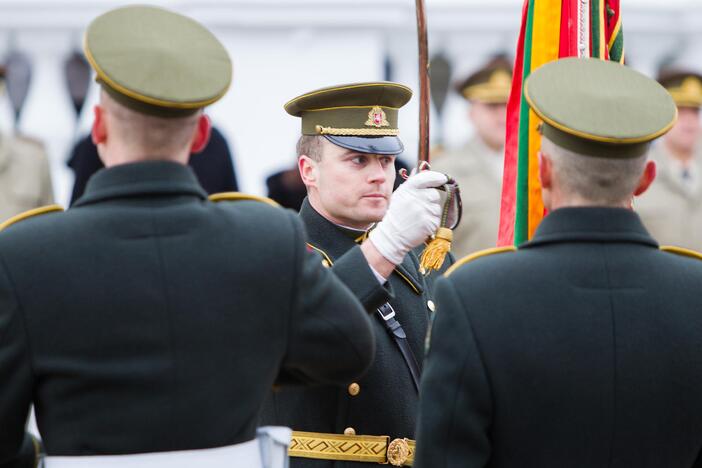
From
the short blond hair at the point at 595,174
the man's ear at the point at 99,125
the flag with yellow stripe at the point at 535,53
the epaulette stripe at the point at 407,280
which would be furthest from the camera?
the epaulette stripe at the point at 407,280

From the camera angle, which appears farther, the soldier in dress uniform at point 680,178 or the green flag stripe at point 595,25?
the soldier in dress uniform at point 680,178

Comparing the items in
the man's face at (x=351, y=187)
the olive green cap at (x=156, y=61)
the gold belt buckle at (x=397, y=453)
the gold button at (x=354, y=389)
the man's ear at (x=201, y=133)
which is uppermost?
the olive green cap at (x=156, y=61)

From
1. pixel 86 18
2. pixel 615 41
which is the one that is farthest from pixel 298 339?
pixel 86 18

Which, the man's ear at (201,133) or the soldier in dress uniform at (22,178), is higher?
the man's ear at (201,133)

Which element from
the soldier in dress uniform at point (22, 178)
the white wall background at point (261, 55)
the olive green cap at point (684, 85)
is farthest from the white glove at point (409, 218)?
the white wall background at point (261, 55)

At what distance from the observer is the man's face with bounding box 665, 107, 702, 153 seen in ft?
30.7

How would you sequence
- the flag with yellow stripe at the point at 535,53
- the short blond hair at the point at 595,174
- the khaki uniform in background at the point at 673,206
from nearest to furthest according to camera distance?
1. the short blond hair at the point at 595,174
2. the flag with yellow stripe at the point at 535,53
3. the khaki uniform in background at the point at 673,206

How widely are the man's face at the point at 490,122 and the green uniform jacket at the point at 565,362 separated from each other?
5.48m

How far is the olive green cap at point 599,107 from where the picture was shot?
11.7 ft

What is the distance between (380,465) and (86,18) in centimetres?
709

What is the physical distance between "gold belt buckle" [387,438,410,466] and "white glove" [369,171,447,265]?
65 cm

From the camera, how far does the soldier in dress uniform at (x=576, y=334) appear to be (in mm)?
3527

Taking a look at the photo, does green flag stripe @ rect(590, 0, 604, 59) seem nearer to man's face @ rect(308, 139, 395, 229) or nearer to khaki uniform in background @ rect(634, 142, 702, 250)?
man's face @ rect(308, 139, 395, 229)

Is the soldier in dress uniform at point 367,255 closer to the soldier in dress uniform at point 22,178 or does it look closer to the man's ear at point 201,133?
the man's ear at point 201,133
